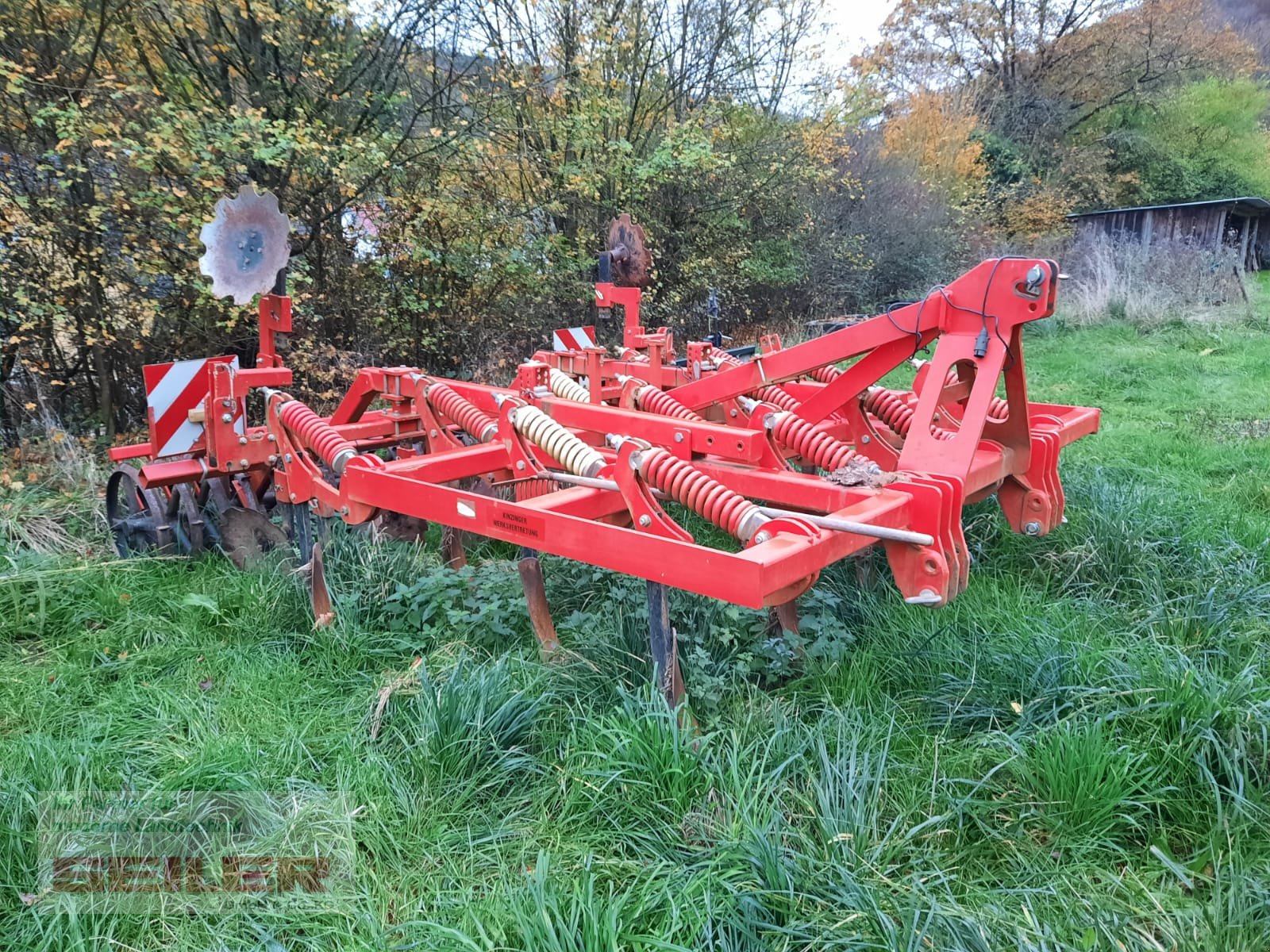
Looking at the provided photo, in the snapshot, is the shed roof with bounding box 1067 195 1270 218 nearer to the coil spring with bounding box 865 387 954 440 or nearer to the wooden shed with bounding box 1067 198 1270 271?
the wooden shed with bounding box 1067 198 1270 271

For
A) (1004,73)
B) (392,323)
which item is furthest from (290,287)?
(1004,73)

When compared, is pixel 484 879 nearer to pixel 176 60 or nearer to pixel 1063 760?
pixel 1063 760

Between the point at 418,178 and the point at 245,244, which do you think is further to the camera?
the point at 418,178

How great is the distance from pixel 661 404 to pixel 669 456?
1412 mm

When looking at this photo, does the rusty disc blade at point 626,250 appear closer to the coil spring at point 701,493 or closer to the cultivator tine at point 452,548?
the cultivator tine at point 452,548

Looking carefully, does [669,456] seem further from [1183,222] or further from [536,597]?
[1183,222]

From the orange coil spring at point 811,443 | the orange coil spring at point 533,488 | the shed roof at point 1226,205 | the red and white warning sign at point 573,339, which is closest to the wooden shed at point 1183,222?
the shed roof at point 1226,205

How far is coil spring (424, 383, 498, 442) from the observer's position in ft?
11.7

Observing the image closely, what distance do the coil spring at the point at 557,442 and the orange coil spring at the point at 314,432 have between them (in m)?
0.82

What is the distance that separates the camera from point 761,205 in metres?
11.5

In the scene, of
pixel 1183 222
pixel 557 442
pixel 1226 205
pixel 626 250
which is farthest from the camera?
pixel 1183 222

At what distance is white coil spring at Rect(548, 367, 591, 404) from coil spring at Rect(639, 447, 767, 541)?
1.33 m

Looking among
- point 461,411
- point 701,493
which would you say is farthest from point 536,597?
point 701,493

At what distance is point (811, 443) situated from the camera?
131 inches
